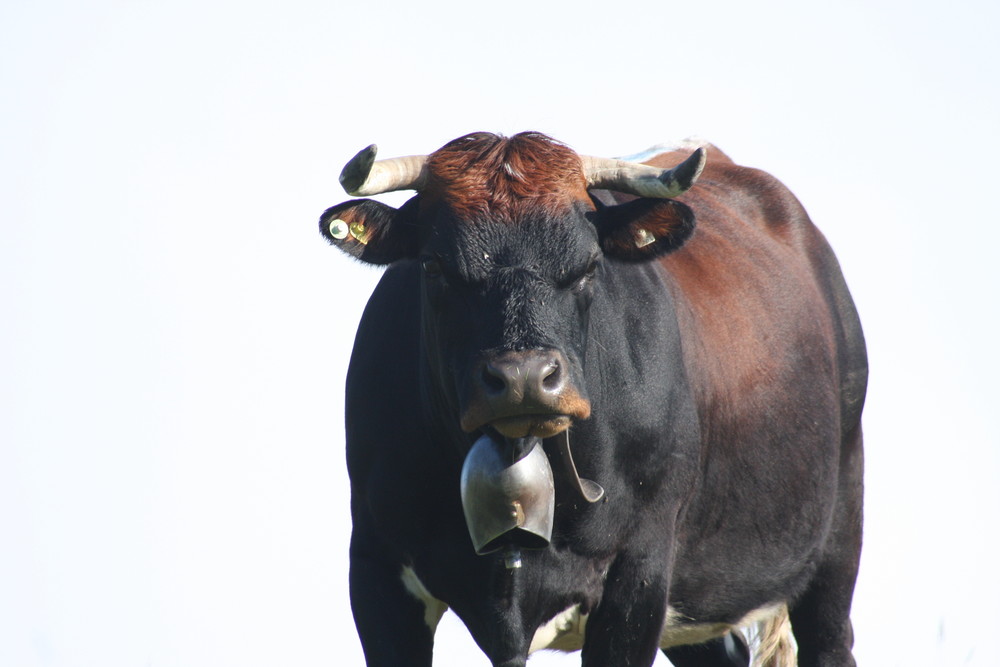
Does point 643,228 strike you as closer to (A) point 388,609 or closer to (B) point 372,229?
(B) point 372,229

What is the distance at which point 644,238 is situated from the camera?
702 centimetres

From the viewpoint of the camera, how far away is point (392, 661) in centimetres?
694

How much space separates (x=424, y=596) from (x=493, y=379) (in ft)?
5.21

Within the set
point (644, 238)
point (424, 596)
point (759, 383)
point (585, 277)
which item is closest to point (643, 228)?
point (644, 238)

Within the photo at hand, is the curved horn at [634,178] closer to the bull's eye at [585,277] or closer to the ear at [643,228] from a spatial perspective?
the ear at [643,228]

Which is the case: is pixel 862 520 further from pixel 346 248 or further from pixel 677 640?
pixel 346 248

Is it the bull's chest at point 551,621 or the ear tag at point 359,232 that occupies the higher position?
the ear tag at point 359,232

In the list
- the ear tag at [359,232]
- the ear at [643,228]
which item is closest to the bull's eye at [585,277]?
the ear at [643,228]

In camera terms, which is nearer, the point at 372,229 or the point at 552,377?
the point at 552,377

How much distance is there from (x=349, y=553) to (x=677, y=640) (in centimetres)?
218

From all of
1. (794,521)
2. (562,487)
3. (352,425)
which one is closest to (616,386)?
(562,487)

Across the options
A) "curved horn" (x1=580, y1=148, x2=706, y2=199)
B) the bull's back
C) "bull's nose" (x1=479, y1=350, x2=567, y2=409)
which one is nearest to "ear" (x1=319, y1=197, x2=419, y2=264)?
"curved horn" (x1=580, y1=148, x2=706, y2=199)

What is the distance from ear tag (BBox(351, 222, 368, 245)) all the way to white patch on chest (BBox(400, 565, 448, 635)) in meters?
1.43

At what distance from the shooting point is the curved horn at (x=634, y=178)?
6879 mm
